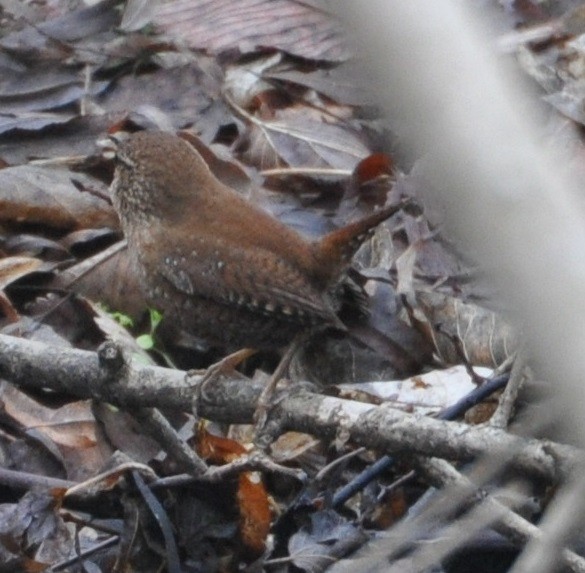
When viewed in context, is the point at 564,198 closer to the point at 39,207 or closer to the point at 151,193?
the point at 151,193

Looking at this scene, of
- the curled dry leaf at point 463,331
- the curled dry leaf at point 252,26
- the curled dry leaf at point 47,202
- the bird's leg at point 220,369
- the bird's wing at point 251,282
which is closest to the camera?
the bird's leg at point 220,369

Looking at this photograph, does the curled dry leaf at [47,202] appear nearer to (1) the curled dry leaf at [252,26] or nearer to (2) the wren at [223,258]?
(2) the wren at [223,258]

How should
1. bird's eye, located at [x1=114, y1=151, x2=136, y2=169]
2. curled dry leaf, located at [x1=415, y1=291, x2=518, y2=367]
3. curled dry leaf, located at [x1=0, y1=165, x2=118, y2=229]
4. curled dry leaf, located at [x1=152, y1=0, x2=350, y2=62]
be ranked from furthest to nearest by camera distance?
curled dry leaf, located at [x1=152, y1=0, x2=350, y2=62]
curled dry leaf, located at [x1=0, y1=165, x2=118, y2=229]
curled dry leaf, located at [x1=415, y1=291, x2=518, y2=367]
bird's eye, located at [x1=114, y1=151, x2=136, y2=169]

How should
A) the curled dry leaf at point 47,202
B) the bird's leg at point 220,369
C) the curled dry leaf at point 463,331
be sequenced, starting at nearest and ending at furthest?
the bird's leg at point 220,369 < the curled dry leaf at point 463,331 < the curled dry leaf at point 47,202

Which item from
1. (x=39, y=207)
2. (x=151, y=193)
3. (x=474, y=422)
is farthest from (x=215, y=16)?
(x=474, y=422)

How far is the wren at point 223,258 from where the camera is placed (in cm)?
313

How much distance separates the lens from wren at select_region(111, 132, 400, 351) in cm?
313

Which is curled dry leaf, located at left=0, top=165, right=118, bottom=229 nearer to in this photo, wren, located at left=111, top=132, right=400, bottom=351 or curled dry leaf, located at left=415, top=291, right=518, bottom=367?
wren, located at left=111, top=132, right=400, bottom=351

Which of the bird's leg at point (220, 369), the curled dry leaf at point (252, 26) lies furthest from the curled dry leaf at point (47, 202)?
the curled dry leaf at point (252, 26)

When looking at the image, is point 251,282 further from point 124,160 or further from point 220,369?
point 124,160

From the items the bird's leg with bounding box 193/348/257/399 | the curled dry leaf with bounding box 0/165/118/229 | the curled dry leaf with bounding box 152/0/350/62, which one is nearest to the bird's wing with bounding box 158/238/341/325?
the bird's leg with bounding box 193/348/257/399

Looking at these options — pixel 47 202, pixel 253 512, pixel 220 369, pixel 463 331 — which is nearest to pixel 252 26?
pixel 47 202

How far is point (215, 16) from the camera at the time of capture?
5.06 metres

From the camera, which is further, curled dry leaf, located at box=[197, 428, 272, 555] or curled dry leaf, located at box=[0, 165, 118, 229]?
curled dry leaf, located at box=[0, 165, 118, 229]
